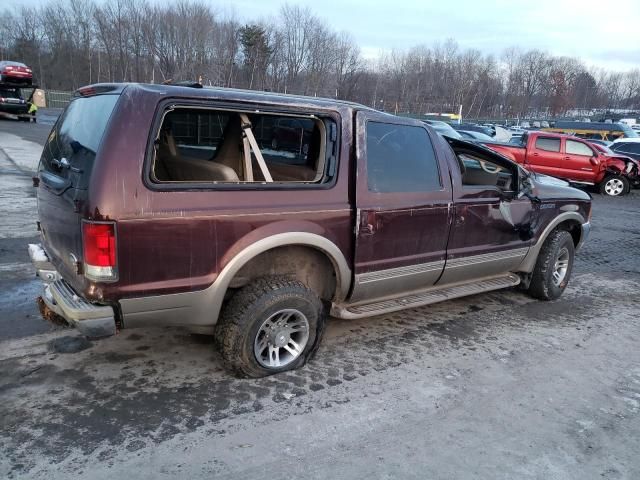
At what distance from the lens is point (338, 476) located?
2.56m

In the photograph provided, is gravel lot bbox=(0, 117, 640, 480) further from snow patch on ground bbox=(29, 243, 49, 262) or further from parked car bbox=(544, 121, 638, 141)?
parked car bbox=(544, 121, 638, 141)

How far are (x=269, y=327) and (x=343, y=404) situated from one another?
0.70 metres

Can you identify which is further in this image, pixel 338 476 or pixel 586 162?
pixel 586 162

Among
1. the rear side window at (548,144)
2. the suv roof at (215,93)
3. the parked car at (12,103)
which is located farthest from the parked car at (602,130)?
the parked car at (12,103)

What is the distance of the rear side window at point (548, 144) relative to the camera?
15520 mm

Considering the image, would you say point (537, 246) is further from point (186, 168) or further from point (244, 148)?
point (186, 168)

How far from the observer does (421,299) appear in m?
4.27

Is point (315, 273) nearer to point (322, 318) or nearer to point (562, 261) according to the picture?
point (322, 318)

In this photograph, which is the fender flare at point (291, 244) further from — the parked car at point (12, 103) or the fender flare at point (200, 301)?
the parked car at point (12, 103)

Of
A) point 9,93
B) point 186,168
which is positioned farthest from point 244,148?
point 9,93

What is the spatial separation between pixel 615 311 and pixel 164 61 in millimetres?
61084

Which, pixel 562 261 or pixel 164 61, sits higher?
Result: pixel 164 61

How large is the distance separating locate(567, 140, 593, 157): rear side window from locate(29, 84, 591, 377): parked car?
1244 cm

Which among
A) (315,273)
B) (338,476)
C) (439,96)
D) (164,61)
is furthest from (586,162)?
(439,96)
